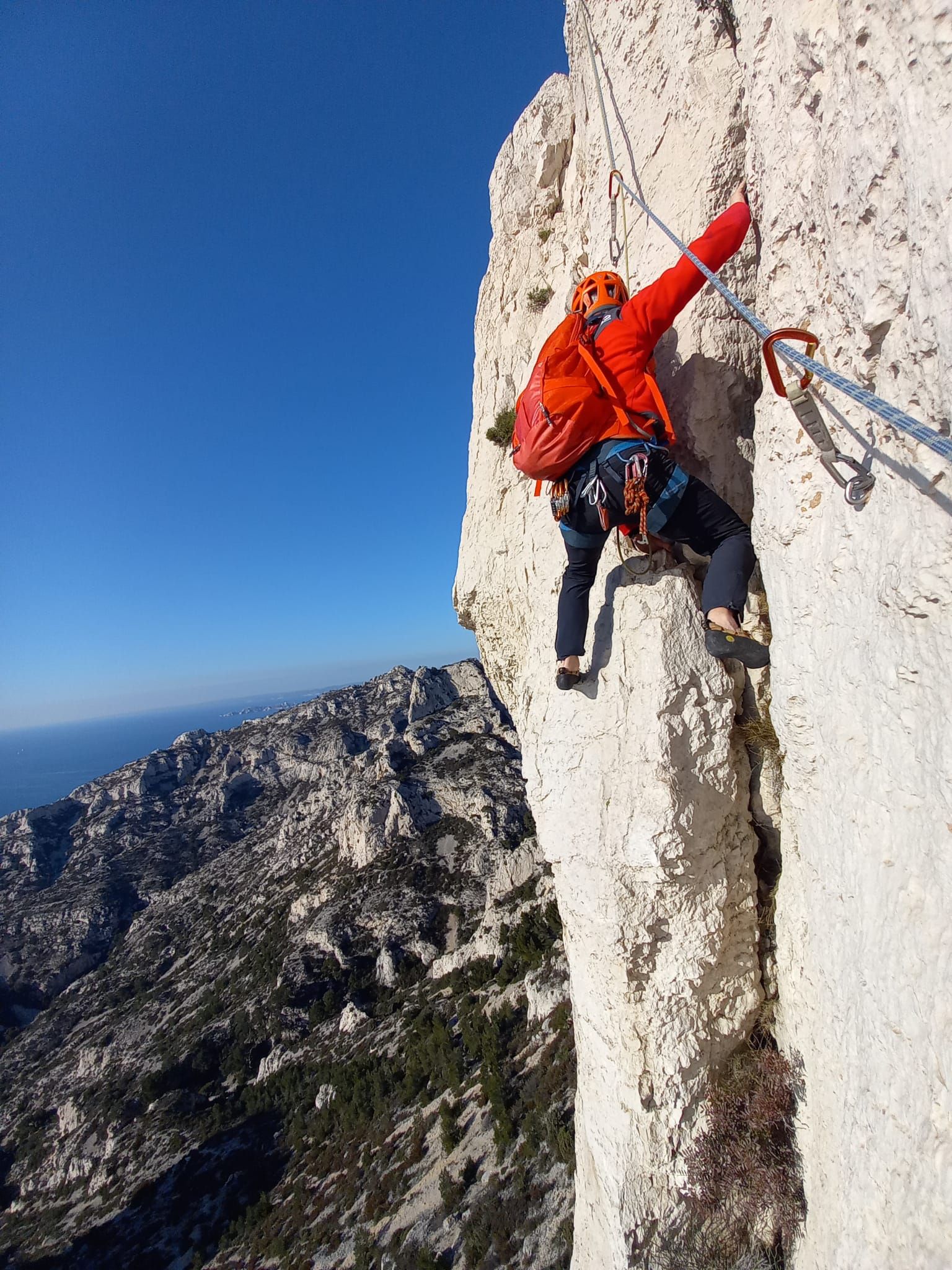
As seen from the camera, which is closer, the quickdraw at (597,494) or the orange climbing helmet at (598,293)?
the quickdraw at (597,494)

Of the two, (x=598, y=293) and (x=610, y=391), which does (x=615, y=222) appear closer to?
(x=598, y=293)

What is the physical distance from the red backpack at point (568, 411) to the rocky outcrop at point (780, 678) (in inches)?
38.9

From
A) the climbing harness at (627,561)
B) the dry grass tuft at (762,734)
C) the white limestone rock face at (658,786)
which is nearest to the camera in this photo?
the dry grass tuft at (762,734)

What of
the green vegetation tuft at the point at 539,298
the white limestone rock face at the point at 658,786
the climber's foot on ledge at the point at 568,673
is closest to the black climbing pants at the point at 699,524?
the white limestone rock face at the point at 658,786

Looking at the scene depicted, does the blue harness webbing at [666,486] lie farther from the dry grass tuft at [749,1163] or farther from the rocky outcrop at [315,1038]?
the rocky outcrop at [315,1038]

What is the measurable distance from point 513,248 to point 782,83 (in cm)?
604

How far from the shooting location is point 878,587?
2.53 meters

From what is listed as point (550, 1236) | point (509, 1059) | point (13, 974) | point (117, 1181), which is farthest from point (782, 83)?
point (13, 974)

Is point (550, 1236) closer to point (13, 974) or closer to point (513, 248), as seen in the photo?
point (513, 248)

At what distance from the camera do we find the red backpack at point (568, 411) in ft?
13.3

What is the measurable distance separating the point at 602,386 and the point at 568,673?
2.35 meters

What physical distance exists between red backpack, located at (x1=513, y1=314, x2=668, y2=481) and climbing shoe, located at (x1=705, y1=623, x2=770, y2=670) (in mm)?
1546

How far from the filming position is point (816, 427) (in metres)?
2.54

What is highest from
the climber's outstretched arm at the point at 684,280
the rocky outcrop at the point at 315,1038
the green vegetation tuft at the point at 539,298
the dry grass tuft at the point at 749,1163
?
the green vegetation tuft at the point at 539,298
